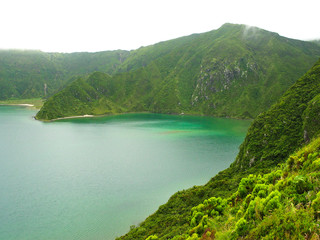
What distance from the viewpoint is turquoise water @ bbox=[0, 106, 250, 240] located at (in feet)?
142

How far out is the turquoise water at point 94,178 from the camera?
142 ft

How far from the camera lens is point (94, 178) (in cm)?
6644

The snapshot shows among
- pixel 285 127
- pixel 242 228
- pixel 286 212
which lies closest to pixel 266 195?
pixel 242 228

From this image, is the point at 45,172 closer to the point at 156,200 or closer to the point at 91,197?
the point at 91,197

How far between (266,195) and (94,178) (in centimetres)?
5602

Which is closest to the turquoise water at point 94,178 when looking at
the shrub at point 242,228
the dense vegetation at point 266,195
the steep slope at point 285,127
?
the dense vegetation at point 266,195

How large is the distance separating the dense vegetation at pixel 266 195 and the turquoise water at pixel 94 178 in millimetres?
8835

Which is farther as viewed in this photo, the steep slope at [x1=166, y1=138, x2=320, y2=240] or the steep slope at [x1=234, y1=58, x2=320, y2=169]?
the steep slope at [x1=234, y1=58, x2=320, y2=169]

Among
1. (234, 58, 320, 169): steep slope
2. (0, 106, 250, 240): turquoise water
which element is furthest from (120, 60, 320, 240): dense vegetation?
(0, 106, 250, 240): turquoise water

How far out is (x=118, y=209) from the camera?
48375 mm

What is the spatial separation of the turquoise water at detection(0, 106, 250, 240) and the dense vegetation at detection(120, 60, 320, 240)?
8.84 metres

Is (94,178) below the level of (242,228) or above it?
below

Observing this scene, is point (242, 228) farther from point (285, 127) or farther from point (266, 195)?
point (285, 127)

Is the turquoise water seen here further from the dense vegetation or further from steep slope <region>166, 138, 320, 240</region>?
steep slope <region>166, 138, 320, 240</region>
